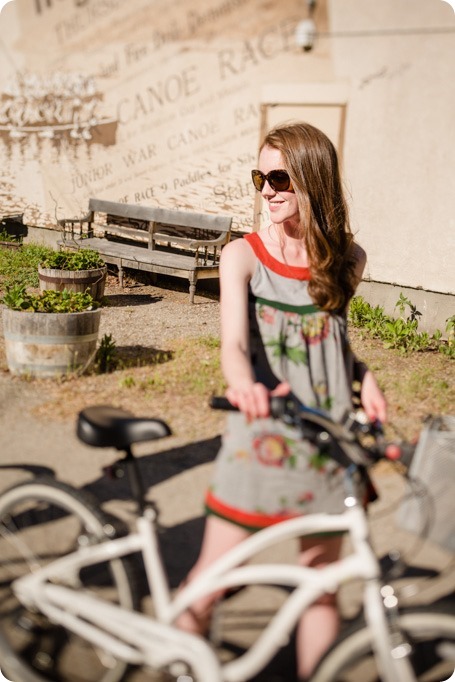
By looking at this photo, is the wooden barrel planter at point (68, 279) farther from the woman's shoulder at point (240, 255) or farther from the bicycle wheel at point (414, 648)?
the bicycle wheel at point (414, 648)

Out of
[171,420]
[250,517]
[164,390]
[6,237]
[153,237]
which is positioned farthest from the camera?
[6,237]

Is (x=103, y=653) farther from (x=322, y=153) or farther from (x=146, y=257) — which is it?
(x=146, y=257)

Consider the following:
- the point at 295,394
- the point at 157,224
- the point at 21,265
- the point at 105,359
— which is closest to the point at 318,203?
the point at 295,394

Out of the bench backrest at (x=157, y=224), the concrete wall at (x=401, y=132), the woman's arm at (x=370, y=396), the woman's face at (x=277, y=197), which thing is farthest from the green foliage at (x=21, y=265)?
the woman's arm at (x=370, y=396)

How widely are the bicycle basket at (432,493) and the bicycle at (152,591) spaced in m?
0.11

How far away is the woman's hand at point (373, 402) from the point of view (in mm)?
2260

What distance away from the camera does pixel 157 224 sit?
10648mm

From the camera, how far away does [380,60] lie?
7.86m

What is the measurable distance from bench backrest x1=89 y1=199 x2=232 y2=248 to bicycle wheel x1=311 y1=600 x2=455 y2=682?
8.04 metres

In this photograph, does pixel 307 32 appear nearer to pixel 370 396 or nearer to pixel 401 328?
pixel 401 328

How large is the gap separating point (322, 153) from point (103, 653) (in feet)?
6.29

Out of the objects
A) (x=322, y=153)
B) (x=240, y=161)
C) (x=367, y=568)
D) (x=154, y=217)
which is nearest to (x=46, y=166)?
(x=154, y=217)

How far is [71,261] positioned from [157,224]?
291 centimetres

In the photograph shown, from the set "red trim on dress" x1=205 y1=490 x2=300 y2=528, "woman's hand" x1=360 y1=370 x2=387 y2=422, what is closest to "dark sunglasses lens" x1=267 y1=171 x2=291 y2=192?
"woman's hand" x1=360 y1=370 x2=387 y2=422
